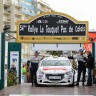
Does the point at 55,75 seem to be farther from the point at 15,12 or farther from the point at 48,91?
the point at 15,12

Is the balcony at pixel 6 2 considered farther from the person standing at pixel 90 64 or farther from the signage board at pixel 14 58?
the person standing at pixel 90 64

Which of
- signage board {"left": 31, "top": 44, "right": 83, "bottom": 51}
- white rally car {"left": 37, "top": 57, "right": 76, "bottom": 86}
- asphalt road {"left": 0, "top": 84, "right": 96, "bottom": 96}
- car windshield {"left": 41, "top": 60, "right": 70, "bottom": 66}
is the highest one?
signage board {"left": 31, "top": 44, "right": 83, "bottom": 51}

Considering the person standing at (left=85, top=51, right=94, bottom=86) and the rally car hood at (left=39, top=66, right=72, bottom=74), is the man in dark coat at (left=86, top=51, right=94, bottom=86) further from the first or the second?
the rally car hood at (left=39, top=66, right=72, bottom=74)

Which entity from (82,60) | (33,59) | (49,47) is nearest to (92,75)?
(82,60)

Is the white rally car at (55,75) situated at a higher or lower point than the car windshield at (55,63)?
lower

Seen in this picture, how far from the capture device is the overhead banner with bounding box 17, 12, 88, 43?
1070 inches

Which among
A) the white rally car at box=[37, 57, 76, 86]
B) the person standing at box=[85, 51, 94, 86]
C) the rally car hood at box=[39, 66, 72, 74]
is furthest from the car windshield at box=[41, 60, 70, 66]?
the person standing at box=[85, 51, 94, 86]

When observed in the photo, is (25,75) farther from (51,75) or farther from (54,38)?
(51,75)

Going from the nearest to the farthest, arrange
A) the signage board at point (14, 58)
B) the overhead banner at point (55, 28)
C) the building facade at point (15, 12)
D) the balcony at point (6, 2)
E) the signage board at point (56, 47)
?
the overhead banner at point (55, 28), the signage board at point (14, 58), the signage board at point (56, 47), the building facade at point (15, 12), the balcony at point (6, 2)

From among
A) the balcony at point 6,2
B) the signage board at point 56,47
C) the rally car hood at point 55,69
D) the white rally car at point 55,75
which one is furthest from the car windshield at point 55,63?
the balcony at point 6,2

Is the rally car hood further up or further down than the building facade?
further down

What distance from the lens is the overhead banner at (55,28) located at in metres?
27.2

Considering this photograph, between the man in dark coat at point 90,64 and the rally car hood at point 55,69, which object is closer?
the rally car hood at point 55,69

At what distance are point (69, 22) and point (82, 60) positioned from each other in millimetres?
3534
